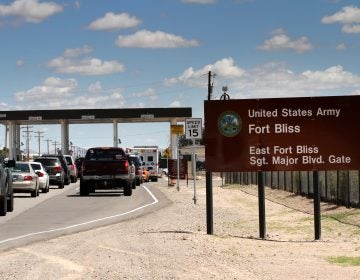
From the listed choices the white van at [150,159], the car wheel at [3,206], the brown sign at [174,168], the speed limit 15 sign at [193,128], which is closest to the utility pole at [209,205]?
the car wheel at [3,206]

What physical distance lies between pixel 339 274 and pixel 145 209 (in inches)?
537

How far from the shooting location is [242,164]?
15.0 metres

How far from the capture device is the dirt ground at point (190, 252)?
10141 millimetres

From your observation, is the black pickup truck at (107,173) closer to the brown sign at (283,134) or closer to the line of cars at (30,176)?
the line of cars at (30,176)

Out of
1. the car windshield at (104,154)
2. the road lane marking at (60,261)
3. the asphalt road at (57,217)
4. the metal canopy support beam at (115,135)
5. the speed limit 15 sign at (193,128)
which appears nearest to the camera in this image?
the road lane marking at (60,261)

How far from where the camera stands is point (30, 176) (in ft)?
102

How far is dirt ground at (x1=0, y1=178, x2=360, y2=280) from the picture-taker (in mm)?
10141

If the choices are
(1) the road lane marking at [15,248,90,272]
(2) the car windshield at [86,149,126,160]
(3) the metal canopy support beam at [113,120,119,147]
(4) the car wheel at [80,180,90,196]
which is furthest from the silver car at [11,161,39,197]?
(3) the metal canopy support beam at [113,120,119,147]

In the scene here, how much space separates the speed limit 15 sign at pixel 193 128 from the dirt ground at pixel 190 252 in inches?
277

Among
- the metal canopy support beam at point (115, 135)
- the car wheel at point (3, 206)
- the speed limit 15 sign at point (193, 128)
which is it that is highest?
the metal canopy support beam at point (115, 135)

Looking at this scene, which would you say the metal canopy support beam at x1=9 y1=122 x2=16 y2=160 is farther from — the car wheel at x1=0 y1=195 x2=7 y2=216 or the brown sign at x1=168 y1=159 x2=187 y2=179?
the car wheel at x1=0 y1=195 x2=7 y2=216

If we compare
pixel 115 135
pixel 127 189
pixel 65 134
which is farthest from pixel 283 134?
pixel 65 134

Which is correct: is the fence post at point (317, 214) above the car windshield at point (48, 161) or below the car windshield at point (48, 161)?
below

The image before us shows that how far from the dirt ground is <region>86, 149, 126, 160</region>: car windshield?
43.5 ft
